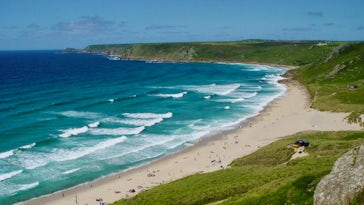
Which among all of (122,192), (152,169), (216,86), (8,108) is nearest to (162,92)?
(216,86)

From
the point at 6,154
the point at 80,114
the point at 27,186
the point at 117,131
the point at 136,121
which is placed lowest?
the point at 27,186

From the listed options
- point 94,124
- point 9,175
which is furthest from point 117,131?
point 9,175

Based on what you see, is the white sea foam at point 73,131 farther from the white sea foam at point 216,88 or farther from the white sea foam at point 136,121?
the white sea foam at point 216,88

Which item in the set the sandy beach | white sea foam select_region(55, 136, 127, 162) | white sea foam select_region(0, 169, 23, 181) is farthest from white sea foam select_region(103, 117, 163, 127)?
white sea foam select_region(0, 169, 23, 181)

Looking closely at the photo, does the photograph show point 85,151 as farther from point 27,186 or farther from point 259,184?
point 259,184

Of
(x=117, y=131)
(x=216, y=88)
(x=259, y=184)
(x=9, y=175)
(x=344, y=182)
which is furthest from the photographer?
(x=216, y=88)

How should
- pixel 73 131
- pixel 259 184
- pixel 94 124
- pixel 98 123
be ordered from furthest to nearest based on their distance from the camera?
pixel 98 123
pixel 94 124
pixel 73 131
pixel 259 184

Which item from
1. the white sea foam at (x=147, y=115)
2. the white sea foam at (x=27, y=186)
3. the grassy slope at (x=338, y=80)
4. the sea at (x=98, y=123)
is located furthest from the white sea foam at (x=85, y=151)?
the grassy slope at (x=338, y=80)

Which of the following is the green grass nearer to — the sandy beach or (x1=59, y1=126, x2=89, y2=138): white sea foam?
the sandy beach
